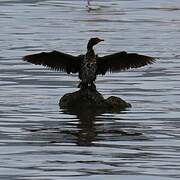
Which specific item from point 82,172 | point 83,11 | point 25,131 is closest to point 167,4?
point 83,11

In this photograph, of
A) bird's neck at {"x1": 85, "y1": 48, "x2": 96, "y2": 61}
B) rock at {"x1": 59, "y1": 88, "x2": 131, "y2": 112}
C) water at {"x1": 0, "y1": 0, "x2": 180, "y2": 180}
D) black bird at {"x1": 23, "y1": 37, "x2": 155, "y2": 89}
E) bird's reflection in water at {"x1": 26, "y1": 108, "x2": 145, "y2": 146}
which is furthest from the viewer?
black bird at {"x1": 23, "y1": 37, "x2": 155, "y2": 89}

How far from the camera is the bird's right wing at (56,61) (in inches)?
699

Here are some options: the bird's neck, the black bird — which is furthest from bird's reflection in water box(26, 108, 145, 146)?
the black bird

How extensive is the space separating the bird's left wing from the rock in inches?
18.9

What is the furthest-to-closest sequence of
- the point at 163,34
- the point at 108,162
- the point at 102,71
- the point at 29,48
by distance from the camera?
the point at 163,34, the point at 29,48, the point at 102,71, the point at 108,162

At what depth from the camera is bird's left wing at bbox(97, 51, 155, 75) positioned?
17766mm

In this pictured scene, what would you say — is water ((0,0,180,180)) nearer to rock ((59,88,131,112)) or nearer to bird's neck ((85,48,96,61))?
rock ((59,88,131,112))

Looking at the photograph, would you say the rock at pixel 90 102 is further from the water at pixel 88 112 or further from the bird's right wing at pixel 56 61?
the bird's right wing at pixel 56 61

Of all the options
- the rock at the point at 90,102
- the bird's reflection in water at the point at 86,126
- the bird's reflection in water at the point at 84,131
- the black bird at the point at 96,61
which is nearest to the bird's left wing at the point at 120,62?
the black bird at the point at 96,61

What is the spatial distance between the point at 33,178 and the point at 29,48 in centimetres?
1372

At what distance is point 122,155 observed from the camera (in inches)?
508

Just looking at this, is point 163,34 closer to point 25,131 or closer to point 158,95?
point 158,95

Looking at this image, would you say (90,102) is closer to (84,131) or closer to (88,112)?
(88,112)

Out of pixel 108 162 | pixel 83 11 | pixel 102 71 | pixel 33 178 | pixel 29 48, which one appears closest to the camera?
pixel 33 178
